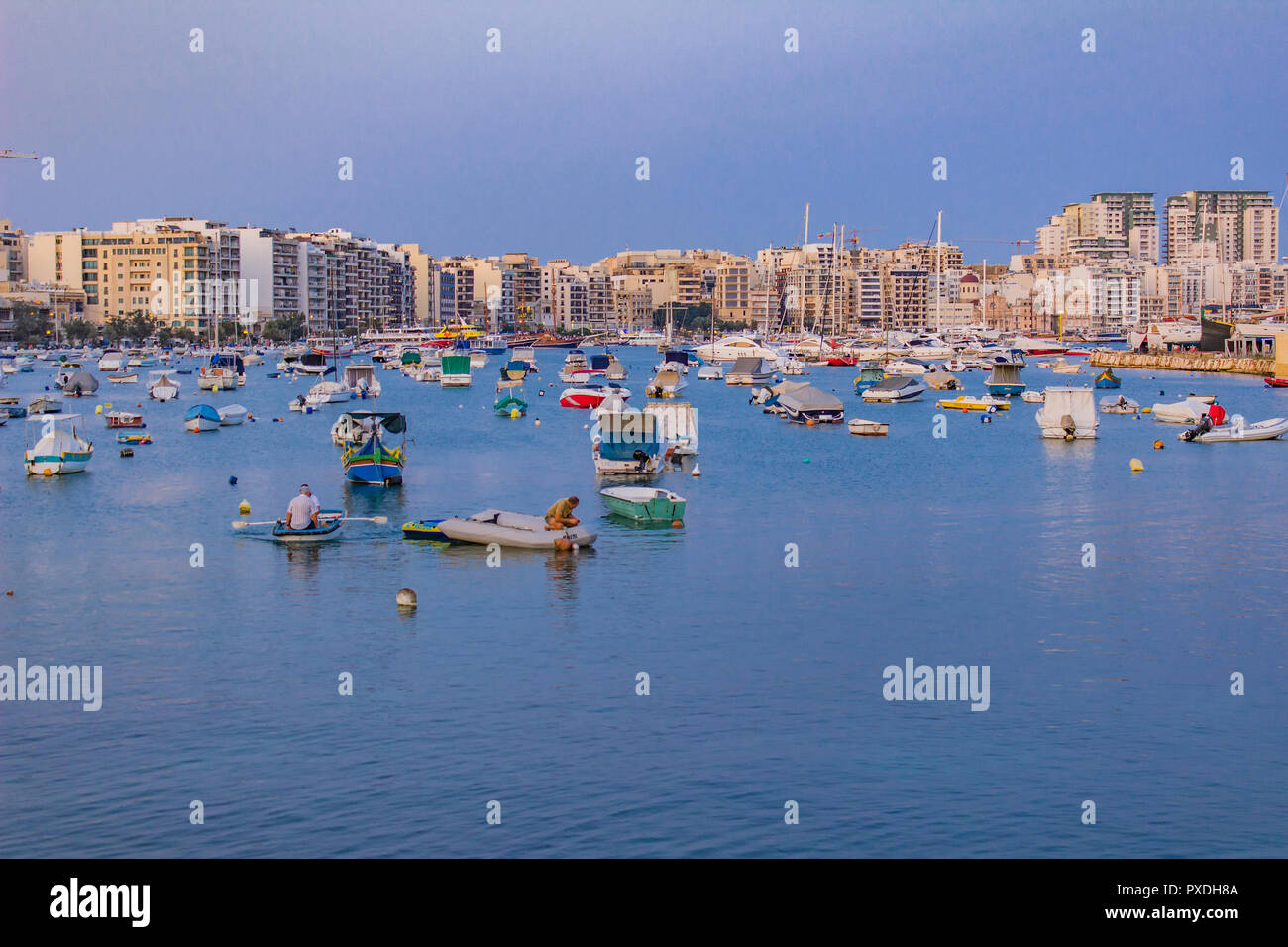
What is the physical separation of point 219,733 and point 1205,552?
22.7m

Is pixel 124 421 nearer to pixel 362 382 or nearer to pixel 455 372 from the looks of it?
pixel 362 382

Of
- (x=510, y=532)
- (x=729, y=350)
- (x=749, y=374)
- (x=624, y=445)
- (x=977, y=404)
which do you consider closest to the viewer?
(x=510, y=532)

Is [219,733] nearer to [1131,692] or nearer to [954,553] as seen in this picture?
[1131,692]

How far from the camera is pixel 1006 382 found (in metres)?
91.8

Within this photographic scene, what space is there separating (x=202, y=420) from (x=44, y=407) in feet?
44.0

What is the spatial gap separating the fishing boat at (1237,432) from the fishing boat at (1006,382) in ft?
101

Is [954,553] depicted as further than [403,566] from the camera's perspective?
Yes

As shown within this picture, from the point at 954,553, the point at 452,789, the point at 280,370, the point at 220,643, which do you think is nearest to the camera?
the point at 452,789

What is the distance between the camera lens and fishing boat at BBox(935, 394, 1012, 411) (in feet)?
255

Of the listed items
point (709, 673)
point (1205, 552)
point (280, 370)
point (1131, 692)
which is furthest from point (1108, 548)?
point (280, 370)

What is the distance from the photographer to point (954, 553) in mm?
30516

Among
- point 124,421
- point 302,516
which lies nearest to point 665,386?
point 124,421
